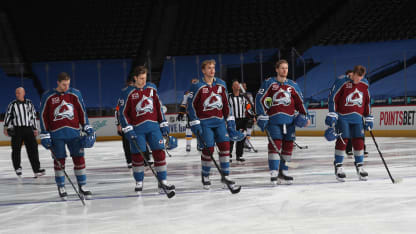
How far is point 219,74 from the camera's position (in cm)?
1836

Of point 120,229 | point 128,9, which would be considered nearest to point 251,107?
point 120,229

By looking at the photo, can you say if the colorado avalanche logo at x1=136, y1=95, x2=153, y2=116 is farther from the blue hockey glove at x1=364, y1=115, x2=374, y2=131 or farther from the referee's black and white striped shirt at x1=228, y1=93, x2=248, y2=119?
the referee's black and white striped shirt at x1=228, y1=93, x2=248, y2=119

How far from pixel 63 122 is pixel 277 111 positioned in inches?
85.6

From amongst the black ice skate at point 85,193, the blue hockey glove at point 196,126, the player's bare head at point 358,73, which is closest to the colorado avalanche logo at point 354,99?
the player's bare head at point 358,73

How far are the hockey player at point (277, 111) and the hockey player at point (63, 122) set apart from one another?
69.7 inches

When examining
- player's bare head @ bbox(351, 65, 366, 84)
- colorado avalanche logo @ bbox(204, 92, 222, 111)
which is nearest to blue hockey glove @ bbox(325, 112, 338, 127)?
player's bare head @ bbox(351, 65, 366, 84)

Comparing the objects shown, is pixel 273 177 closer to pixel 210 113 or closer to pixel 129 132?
pixel 210 113

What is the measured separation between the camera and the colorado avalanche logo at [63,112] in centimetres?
498

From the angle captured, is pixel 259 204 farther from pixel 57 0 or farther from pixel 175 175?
pixel 57 0

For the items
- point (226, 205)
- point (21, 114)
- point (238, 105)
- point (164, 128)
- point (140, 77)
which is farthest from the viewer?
point (238, 105)

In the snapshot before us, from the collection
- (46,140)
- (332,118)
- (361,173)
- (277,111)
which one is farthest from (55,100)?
(361,173)

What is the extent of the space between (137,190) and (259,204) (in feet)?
4.92

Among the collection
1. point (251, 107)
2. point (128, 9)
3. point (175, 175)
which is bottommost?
point (175, 175)

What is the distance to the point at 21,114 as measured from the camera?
7410 mm
